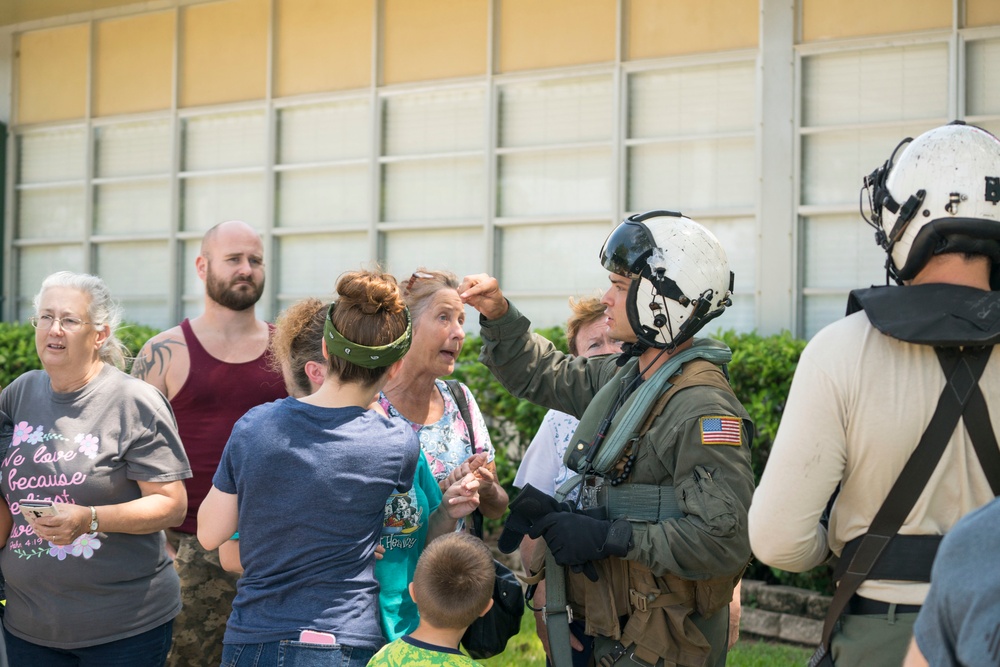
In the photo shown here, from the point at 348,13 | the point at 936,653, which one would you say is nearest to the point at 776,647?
the point at 936,653

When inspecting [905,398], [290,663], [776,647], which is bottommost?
[776,647]

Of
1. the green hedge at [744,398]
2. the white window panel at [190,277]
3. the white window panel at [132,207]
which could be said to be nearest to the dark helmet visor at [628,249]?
the green hedge at [744,398]

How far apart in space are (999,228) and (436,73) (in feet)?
24.6

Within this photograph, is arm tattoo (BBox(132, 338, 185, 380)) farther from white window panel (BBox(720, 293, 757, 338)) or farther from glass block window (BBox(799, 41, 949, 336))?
glass block window (BBox(799, 41, 949, 336))

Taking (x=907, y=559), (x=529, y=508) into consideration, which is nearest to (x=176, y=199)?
(x=529, y=508)

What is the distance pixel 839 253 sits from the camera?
782 centimetres

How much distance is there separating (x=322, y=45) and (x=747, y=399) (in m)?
5.38

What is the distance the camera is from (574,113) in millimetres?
8828

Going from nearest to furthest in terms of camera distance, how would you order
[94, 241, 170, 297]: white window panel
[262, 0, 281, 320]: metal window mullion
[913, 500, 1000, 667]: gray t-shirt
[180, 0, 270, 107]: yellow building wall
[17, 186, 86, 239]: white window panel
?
[913, 500, 1000, 667]: gray t-shirt → [262, 0, 281, 320]: metal window mullion → [180, 0, 270, 107]: yellow building wall → [94, 241, 170, 297]: white window panel → [17, 186, 86, 239]: white window panel

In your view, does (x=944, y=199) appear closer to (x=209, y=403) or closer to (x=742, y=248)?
(x=209, y=403)

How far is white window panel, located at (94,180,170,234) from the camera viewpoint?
10672 mm

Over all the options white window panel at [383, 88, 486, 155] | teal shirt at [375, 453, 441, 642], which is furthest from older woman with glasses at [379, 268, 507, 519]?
white window panel at [383, 88, 486, 155]

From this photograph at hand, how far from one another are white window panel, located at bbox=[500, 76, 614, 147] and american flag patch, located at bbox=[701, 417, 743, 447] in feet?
19.5

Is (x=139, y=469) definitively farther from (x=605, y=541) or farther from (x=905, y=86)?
(x=905, y=86)
